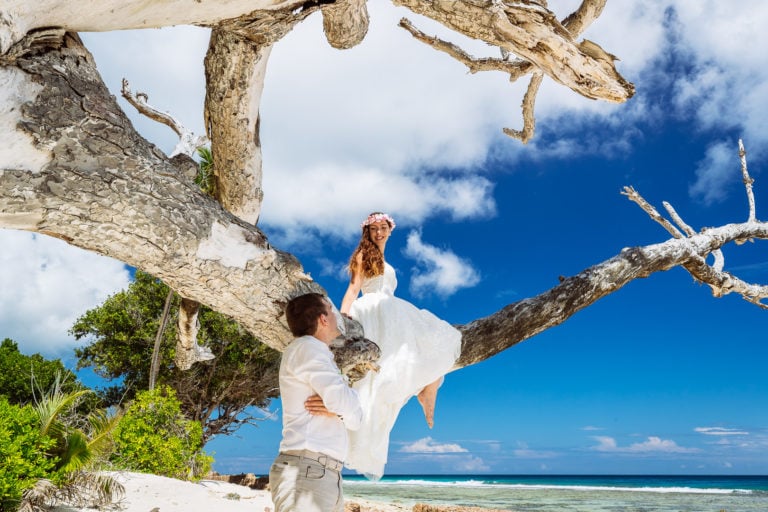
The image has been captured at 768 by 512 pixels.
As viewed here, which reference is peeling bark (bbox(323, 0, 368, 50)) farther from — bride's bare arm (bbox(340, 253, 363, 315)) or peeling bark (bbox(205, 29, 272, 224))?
bride's bare arm (bbox(340, 253, 363, 315))

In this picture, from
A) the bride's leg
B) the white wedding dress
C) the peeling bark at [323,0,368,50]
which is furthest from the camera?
the bride's leg

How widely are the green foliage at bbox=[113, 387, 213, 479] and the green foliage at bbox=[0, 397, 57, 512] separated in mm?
3853

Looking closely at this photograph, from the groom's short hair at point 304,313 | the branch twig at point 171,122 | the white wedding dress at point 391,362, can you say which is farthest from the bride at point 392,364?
the branch twig at point 171,122

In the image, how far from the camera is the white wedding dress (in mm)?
Result: 3600

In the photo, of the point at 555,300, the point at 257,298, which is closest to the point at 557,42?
the point at 555,300

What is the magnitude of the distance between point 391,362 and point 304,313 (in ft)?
2.93

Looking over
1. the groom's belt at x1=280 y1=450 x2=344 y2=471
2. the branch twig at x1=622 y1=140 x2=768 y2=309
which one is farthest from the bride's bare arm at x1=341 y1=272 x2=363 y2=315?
the branch twig at x1=622 y1=140 x2=768 y2=309

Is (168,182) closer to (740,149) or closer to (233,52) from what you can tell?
(233,52)

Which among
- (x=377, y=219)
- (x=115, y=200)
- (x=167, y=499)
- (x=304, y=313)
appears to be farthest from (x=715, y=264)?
(x=167, y=499)

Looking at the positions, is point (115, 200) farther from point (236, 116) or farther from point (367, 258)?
point (367, 258)

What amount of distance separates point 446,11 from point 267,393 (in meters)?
14.5

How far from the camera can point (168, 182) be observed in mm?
2619

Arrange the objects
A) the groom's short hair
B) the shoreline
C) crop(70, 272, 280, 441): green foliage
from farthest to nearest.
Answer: crop(70, 272, 280, 441): green foliage
the shoreline
the groom's short hair

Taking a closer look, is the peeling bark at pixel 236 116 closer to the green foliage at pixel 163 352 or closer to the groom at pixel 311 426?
the groom at pixel 311 426
